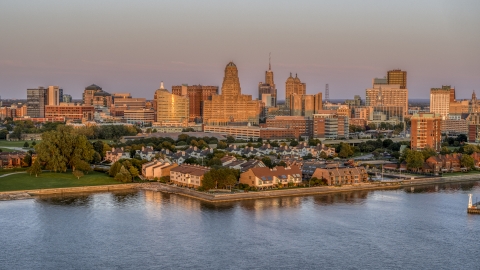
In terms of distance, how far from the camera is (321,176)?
15.4 meters

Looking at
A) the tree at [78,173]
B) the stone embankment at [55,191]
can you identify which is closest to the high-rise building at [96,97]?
the tree at [78,173]

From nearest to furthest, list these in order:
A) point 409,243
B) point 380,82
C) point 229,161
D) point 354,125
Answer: point 409,243
point 229,161
point 354,125
point 380,82

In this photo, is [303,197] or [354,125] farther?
[354,125]

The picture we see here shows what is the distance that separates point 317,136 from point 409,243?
823 inches

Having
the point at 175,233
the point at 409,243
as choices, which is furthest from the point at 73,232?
the point at 409,243

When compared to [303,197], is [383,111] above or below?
above

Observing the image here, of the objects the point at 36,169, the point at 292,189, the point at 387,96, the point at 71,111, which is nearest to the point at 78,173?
the point at 36,169

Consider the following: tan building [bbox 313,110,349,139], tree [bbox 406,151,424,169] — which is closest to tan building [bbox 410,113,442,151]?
tree [bbox 406,151,424,169]

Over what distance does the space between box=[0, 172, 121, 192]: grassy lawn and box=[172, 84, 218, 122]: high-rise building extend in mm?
27884

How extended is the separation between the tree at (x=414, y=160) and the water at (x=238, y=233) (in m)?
4.18

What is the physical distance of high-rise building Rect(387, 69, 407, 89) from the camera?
57750 mm

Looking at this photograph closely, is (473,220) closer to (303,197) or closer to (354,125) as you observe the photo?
(303,197)

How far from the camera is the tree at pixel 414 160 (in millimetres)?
18087

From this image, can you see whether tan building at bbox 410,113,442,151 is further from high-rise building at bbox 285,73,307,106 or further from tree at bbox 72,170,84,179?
high-rise building at bbox 285,73,307,106
